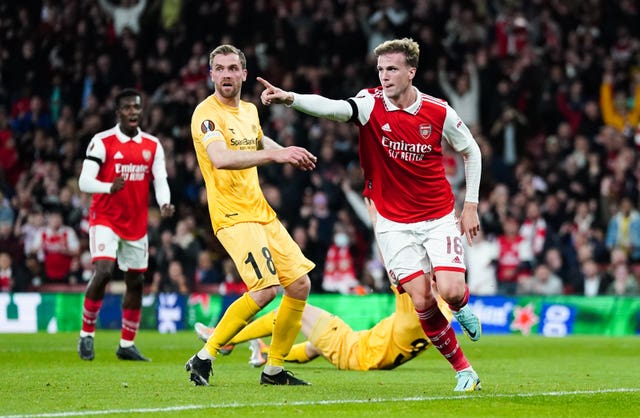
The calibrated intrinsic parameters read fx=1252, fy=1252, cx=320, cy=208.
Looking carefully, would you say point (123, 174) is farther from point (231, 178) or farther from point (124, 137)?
point (231, 178)

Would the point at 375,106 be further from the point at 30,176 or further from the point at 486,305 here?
the point at 30,176

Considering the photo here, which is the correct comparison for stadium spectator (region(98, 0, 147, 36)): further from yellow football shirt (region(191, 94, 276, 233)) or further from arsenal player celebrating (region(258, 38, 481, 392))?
arsenal player celebrating (region(258, 38, 481, 392))

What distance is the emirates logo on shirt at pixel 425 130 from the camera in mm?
9234

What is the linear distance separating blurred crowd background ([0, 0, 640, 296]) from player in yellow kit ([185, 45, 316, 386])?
34.9 ft

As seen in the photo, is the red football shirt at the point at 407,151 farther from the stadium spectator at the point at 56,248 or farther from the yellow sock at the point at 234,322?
the stadium spectator at the point at 56,248

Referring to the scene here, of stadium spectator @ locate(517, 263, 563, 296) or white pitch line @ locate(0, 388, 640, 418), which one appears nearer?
white pitch line @ locate(0, 388, 640, 418)

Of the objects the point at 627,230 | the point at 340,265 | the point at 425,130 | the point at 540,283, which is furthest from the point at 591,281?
the point at 425,130

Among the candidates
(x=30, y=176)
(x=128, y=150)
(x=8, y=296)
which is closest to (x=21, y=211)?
(x=30, y=176)

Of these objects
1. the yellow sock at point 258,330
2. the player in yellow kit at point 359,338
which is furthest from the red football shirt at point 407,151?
the yellow sock at point 258,330

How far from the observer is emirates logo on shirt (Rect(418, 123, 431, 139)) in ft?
30.3

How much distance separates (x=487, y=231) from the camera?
20969 millimetres

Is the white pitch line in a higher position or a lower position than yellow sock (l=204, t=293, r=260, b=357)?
lower

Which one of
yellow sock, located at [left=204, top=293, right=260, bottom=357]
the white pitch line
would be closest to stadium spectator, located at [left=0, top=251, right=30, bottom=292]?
yellow sock, located at [left=204, top=293, right=260, bottom=357]

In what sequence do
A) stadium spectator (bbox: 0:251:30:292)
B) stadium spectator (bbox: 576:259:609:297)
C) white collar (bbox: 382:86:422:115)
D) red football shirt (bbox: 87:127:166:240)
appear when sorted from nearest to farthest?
white collar (bbox: 382:86:422:115)
red football shirt (bbox: 87:127:166:240)
stadium spectator (bbox: 576:259:609:297)
stadium spectator (bbox: 0:251:30:292)
